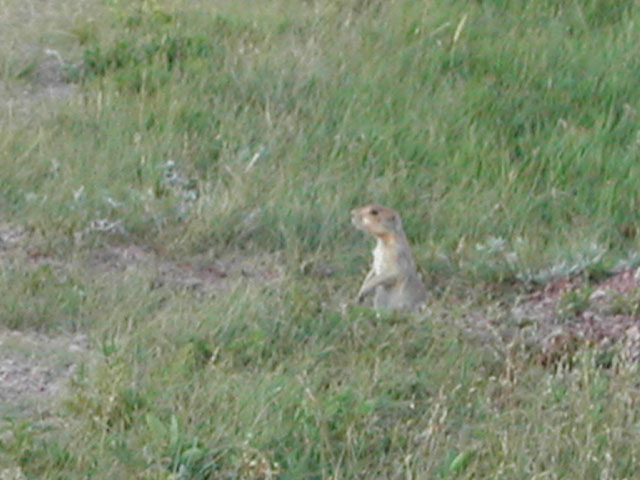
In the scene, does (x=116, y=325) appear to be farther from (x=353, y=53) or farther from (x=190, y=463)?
(x=353, y=53)

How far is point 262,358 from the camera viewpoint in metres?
6.13

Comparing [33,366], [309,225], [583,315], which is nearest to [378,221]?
[309,225]

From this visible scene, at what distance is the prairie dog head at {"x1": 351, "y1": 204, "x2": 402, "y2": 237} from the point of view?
279 inches

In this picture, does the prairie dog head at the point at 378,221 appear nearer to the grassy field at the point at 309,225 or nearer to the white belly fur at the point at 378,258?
the white belly fur at the point at 378,258

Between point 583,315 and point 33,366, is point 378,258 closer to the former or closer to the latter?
point 583,315

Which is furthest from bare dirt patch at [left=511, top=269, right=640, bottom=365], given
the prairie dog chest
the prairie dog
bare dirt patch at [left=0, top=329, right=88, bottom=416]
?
bare dirt patch at [left=0, top=329, right=88, bottom=416]

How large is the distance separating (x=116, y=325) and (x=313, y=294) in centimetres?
97

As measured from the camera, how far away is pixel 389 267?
6.95m

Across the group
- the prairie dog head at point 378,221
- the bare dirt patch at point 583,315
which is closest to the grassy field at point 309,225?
the bare dirt patch at point 583,315

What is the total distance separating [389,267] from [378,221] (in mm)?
260

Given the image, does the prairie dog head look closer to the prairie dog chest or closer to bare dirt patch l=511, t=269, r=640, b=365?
the prairie dog chest

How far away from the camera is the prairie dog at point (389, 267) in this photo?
22.5 ft

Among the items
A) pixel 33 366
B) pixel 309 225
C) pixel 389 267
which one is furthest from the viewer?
pixel 309 225

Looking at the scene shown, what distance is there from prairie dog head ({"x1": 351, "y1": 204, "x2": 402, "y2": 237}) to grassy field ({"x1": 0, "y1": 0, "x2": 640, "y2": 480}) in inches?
12.8
